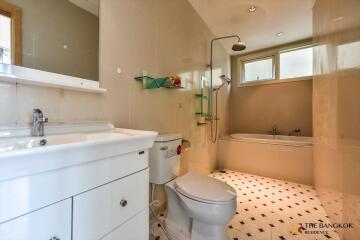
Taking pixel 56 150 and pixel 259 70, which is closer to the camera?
pixel 56 150

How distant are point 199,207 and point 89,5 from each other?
4.82 ft

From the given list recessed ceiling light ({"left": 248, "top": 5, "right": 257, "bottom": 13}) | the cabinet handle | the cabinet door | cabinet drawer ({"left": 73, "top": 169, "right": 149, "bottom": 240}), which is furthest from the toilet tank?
recessed ceiling light ({"left": 248, "top": 5, "right": 257, "bottom": 13})

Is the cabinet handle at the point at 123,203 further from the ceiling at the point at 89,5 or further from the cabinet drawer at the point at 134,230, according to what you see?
the ceiling at the point at 89,5

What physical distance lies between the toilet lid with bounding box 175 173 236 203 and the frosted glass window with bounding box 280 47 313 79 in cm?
300

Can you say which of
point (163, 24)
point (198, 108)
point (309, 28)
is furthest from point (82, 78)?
point (309, 28)

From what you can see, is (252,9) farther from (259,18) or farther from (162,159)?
(162,159)

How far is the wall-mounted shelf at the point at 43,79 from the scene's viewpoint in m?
0.75

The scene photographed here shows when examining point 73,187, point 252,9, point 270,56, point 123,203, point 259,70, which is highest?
point 252,9

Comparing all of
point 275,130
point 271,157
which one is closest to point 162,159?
point 271,157

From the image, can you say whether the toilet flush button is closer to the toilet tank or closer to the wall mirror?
the wall mirror

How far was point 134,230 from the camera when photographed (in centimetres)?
87

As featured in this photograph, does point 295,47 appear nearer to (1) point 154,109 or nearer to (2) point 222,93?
(2) point 222,93

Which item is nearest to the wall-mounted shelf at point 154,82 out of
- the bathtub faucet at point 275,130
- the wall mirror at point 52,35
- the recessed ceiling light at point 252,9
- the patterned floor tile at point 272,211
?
the wall mirror at point 52,35

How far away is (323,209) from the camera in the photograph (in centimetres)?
183
